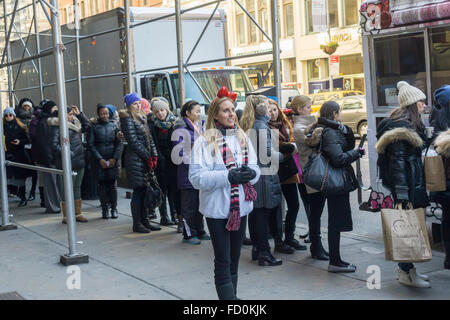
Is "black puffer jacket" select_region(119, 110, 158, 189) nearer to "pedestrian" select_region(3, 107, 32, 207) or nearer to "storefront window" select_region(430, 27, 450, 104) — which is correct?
"storefront window" select_region(430, 27, 450, 104)

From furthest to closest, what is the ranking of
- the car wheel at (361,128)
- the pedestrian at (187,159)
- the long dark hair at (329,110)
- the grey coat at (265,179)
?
the car wheel at (361,128) → the pedestrian at (187,159) → the grey coat at (265,179) → the long dark hair at (329,110)

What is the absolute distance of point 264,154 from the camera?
21.5 feet

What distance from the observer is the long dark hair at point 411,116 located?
18.9 feet

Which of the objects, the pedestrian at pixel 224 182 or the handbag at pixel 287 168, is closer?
the pedestrian at pixel 224 182

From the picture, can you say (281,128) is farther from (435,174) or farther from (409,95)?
(435,174)

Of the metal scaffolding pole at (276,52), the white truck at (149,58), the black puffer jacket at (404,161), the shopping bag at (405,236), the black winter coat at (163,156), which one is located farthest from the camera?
the white truck at (149,58)

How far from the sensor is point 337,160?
6012mm

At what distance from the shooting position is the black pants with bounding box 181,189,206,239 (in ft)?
25.2

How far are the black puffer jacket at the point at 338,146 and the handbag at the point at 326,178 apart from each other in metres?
0.04

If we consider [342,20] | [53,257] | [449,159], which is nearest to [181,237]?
[53,257]

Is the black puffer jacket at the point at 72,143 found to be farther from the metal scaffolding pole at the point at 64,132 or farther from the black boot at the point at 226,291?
the black boot at the point at 226,291

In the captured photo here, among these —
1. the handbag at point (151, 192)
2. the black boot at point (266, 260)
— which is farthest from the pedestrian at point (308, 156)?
the handbag at point (151, 192)

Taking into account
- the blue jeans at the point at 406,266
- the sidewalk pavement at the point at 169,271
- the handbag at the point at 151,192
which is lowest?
the sidewalk pavement at the point at 169,271
